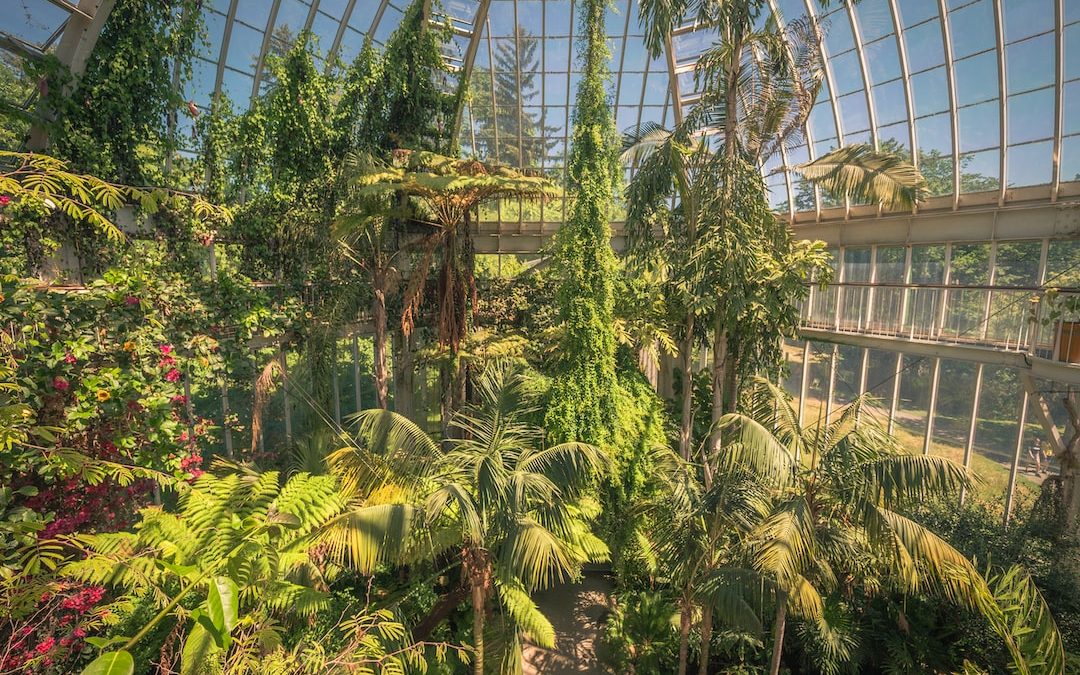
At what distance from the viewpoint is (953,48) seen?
846cm

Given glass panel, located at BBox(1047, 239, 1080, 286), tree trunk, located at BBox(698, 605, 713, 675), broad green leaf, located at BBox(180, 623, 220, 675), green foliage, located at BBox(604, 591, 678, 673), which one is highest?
glass panel, located at BBox(1047, 239, 1080, 286)

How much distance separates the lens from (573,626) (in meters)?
7.44

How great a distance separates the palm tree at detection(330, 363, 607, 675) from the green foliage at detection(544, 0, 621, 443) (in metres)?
1.33

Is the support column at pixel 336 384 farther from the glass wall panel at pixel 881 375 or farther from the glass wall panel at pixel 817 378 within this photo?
the glass wall panel at pixel 881 375

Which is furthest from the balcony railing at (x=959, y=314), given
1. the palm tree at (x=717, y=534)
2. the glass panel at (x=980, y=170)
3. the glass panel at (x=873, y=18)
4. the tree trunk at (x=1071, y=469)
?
the glass panel at (x=873, y=18)

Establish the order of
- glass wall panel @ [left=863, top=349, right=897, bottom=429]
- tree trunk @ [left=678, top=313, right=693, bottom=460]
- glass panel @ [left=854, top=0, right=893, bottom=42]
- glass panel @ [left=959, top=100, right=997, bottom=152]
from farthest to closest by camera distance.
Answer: glass wall panel @ [left=863, top=349, right=897, bottom=429], glass panel @ [left=854, top=0, right=893, bottom=42], glass panel @ [left=959, top=100, right=997, bottom=152], tree trunk @ [left=678, top=313, right=693, bottom=460]

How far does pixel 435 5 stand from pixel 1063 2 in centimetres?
968

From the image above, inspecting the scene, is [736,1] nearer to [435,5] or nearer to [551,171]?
[435,5]

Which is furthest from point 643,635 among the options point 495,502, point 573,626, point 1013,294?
point 1013,294

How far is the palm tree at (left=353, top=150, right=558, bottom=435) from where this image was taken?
22.0ft

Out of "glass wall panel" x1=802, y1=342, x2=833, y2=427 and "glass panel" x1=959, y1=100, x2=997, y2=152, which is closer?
"glass panel" x1=959, y1=100, x2=997, y2=152

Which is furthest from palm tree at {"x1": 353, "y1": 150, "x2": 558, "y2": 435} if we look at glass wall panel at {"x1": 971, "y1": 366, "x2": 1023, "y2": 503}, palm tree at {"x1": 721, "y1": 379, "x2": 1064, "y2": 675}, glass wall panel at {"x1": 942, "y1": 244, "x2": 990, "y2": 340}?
glass wall panel at {"x1": 971, "y1": 366, "x2": 1023, "y2": 503}

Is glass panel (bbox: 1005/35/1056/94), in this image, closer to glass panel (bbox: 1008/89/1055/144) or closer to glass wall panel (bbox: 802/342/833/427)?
glass panel (bbox: 1008/89/1055/144)

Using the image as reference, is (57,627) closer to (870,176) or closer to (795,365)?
(870,176)
